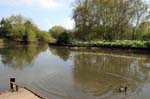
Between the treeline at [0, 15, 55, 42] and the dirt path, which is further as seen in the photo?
the treeline at [0, 15, 55, 42]

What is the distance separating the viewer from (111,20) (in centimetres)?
5944

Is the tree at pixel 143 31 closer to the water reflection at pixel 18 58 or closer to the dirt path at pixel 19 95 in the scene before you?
the water reflection at pixel 18 58

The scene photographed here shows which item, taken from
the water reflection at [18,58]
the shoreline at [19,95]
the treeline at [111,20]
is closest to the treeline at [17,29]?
the treeline at [111,20]

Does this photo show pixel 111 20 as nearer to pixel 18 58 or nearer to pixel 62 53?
pixel 62 53

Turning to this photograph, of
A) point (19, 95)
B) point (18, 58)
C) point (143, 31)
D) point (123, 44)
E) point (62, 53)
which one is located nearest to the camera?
point (19, 95)

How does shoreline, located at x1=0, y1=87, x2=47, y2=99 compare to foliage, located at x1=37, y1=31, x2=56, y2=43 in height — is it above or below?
below

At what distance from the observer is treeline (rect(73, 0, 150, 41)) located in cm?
5731

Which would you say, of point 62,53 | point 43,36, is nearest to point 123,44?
point 62,53

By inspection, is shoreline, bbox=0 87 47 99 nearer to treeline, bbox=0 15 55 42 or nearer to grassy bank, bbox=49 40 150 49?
grassy bank, bbox=49 40 150 49

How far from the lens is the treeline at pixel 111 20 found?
57.3m

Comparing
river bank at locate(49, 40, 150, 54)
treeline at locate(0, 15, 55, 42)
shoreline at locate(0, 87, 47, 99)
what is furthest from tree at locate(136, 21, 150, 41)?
shoreline at locate(0, 87, 47, 99)

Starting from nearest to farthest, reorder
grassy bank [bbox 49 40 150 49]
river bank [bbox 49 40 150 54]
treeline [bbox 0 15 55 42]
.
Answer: river bank [bbox 49 40 150 54]
grassy bank [bbox 49 40 150 49]
treeline [bbox 0 15 55 42]

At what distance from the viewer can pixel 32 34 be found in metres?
83.3

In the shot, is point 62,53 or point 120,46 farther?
point 120,46
